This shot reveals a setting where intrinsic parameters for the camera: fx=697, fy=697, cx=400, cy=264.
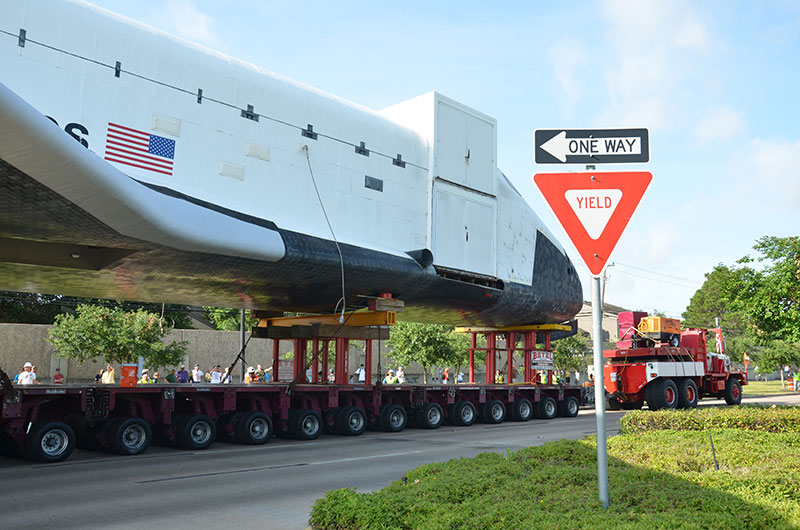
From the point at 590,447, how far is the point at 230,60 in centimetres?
984

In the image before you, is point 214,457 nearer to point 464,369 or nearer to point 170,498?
point 170,498

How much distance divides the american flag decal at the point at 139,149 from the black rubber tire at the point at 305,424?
6.58 m

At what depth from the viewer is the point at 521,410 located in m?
22.9

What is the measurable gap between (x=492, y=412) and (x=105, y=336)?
1951 centimetres

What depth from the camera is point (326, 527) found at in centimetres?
580

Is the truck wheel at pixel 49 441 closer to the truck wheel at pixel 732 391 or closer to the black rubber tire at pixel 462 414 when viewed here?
the black rubber tire at pixel 462 414

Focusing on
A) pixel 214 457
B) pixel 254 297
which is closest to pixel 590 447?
pixel 214 457

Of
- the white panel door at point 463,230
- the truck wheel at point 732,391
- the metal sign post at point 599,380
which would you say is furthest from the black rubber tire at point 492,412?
the metal sign post at point 599,380

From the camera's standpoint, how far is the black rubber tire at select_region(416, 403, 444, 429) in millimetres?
19250

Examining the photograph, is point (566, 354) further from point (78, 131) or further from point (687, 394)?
point (78, 131)

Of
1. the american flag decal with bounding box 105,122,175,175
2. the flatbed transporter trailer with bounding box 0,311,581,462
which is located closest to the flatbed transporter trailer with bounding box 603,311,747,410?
the flatbed transporter trailer with bounding box 0,311,581,462

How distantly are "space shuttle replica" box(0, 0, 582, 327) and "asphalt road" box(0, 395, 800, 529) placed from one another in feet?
11.4

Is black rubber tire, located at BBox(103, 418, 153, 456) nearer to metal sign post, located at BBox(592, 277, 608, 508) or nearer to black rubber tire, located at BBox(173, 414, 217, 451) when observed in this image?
black rubber tire, located at BBox(173, 414, 217, 451)

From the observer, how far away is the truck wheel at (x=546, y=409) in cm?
2384
